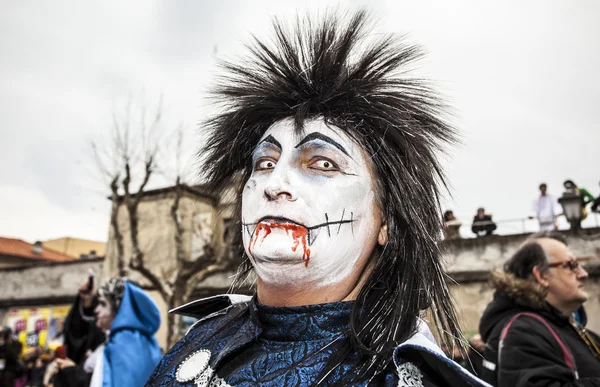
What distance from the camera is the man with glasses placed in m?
2.52

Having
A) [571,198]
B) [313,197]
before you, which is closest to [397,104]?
[313,197]

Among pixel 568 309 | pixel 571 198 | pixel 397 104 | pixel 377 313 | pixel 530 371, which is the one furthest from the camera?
pixel 571 198

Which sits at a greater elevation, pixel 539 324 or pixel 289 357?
pixel 289 357

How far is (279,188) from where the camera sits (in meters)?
1.65

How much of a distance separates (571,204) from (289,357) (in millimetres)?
10215

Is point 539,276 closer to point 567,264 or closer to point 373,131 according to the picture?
point 567,264

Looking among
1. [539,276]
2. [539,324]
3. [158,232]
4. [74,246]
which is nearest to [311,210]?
[539,324]

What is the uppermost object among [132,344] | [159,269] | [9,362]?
[132,344]

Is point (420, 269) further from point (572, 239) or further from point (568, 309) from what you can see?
point (572, 239)

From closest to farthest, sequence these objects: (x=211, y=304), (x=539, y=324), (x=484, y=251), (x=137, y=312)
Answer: (x=211, y=304) → (x=539, y=324) → (x=137, y=312) → (x=484, y=251)

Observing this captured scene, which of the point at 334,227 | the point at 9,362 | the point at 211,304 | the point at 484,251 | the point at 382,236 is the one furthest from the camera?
the point at 484,251

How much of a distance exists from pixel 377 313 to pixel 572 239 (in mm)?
11914

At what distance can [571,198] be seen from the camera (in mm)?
10078

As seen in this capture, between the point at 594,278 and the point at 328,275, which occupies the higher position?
the point at 328,275
